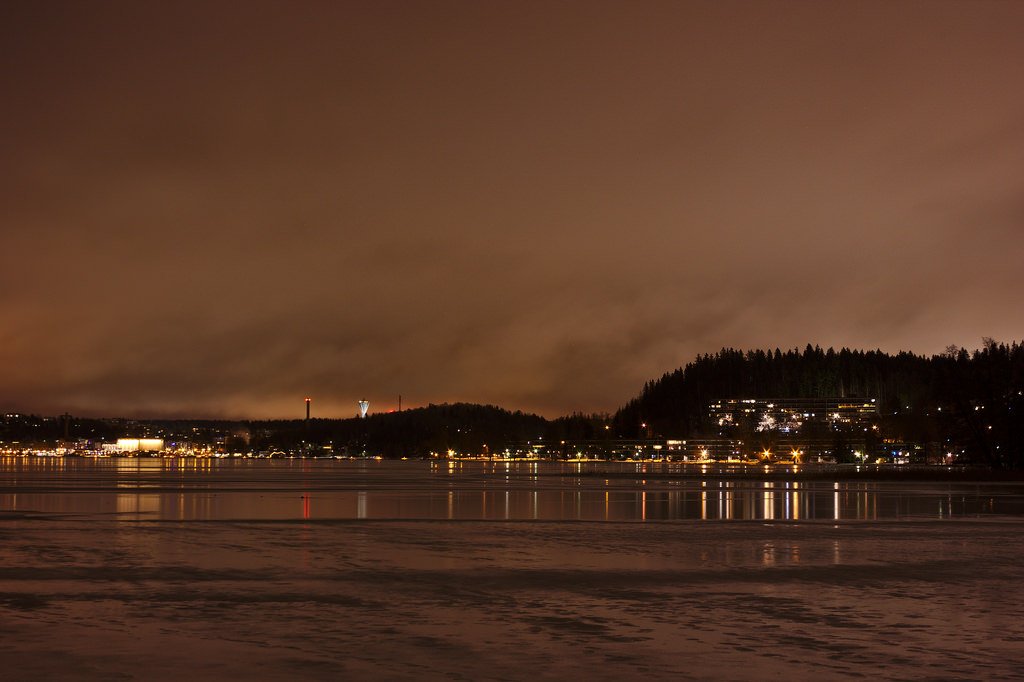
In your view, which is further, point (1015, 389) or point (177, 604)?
point (1015, 389)

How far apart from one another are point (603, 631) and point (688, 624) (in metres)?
1.49

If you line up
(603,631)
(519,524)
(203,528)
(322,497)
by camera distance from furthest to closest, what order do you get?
(322,497) < (519,524) < (203,528) < (603,631)

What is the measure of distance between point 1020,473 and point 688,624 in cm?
9320

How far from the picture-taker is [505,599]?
19.4 meters

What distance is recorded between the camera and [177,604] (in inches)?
725

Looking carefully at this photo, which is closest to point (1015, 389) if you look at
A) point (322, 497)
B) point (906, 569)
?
point (322, 497)

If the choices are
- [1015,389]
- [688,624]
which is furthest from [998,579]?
[1015,389]

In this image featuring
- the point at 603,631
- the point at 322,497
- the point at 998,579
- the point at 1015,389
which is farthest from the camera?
the point at 1015,389

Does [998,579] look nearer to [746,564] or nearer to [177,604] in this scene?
[746,564]

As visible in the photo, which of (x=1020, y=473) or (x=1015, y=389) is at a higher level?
(x=1015, y=389)

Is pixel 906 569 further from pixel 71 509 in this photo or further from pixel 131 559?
pixel 71 509

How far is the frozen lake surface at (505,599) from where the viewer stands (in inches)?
543

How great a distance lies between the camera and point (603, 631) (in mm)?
16062

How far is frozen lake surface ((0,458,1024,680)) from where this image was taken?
1378 centimetres
